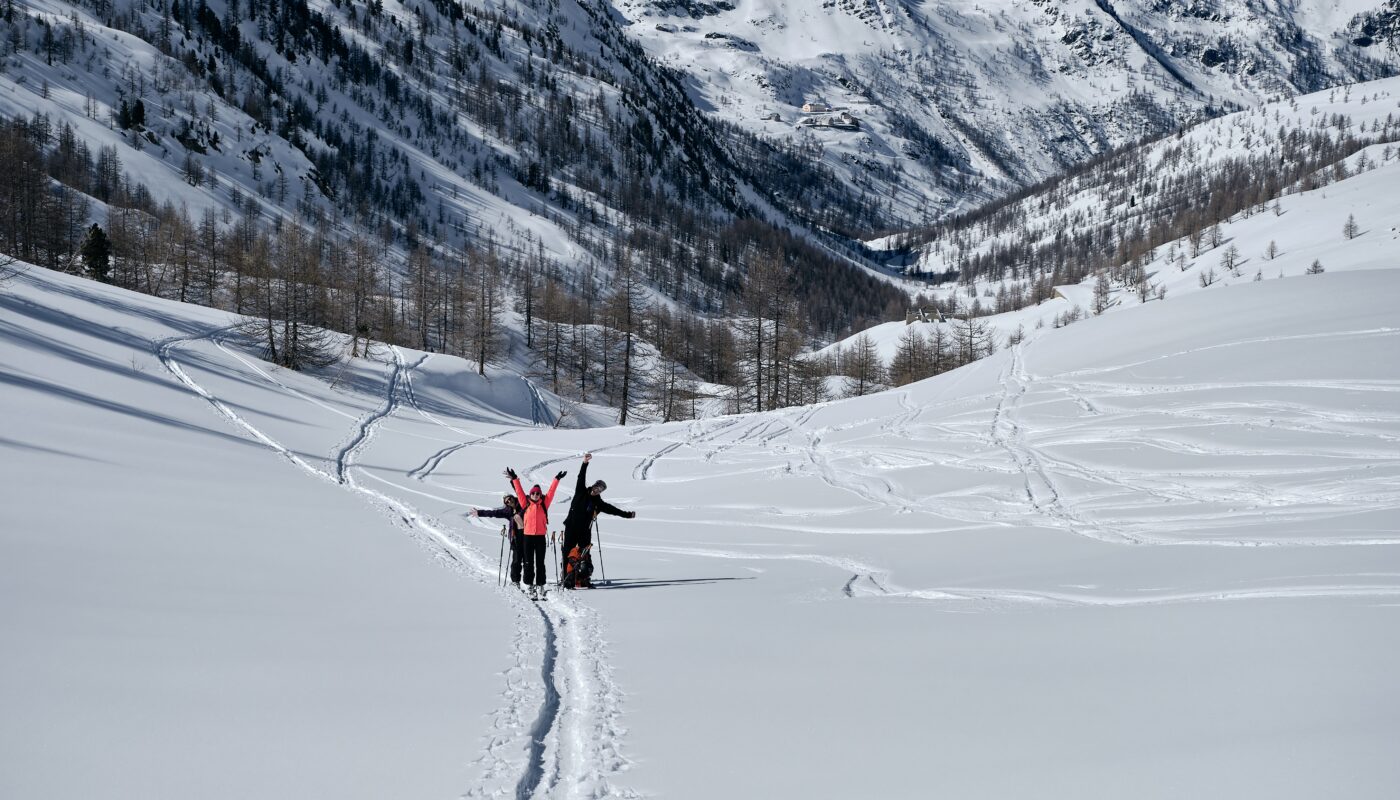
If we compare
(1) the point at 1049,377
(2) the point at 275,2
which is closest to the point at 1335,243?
(1) the point at 1049,377

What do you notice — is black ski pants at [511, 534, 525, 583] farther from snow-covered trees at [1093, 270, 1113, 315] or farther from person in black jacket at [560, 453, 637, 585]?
snow-covered trees at [1093, 270, 1113, 315]

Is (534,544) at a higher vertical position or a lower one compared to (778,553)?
higher

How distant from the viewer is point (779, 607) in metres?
8.55

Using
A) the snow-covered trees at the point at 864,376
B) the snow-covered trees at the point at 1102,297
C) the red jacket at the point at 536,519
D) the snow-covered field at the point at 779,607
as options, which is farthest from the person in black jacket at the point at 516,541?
the snow-covered trees at the point at 1102,297

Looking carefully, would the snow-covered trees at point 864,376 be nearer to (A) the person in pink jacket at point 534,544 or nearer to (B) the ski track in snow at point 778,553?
(B) the ski track in snow at point 778,553

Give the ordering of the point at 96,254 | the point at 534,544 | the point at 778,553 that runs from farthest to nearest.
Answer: the point at 96,254
the point at 778,553
the point at 534,544

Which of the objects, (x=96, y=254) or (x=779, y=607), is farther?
(x=96, y=254)

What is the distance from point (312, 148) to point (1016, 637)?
16415cm

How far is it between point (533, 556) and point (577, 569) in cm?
74

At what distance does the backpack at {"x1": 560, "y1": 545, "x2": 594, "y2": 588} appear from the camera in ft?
35.9

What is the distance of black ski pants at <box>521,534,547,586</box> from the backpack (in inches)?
14.5

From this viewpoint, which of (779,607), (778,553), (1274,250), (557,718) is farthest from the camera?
(1274,250)

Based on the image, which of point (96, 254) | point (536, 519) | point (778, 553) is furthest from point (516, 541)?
point (96, 254)

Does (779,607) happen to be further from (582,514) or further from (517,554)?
(517,554)
